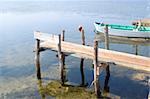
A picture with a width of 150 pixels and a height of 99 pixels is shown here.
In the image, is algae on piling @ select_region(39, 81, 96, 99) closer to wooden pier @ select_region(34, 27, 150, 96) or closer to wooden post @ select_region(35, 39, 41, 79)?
wooden pier @ select_region(34, 27, 150, 96)

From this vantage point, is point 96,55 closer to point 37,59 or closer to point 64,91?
point 64,91

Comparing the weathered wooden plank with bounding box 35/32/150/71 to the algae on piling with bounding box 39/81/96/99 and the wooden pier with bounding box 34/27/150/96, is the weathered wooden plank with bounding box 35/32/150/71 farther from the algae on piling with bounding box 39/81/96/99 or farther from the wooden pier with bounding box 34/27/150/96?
the algae on piling with bounding box 39/81/96/99

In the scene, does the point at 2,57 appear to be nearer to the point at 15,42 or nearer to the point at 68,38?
the point at 15,42

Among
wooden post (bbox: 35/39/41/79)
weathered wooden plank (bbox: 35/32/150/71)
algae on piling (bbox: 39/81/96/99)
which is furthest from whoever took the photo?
wooden post (bbox: 35/39/41/79)

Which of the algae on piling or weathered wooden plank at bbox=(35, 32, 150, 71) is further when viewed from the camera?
the algae on piling

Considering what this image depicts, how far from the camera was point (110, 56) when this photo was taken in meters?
19.5

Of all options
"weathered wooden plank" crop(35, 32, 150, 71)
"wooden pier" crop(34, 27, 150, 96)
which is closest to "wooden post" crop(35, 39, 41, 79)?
"wooden pier" crop(34, 27, 150, 96)

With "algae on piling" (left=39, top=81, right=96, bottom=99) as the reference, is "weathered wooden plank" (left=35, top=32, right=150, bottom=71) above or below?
above

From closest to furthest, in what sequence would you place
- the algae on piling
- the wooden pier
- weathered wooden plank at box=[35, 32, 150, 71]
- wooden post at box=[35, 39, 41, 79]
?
weathered wooden plank at box=[35, 32, 150, 71], the wooden pier, the algae on piling, wooden post at box=[35, 39, 41, 79]

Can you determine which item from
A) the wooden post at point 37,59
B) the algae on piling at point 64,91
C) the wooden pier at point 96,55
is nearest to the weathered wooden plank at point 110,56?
the wooden pier at point 96,55

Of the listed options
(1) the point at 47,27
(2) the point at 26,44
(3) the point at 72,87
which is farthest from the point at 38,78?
(1) the point at 47,27

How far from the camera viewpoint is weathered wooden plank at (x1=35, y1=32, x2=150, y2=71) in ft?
58.7

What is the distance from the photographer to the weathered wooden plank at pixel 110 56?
17.9 metres

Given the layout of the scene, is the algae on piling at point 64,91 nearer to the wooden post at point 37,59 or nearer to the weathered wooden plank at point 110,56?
the wooden post at point 37,59
